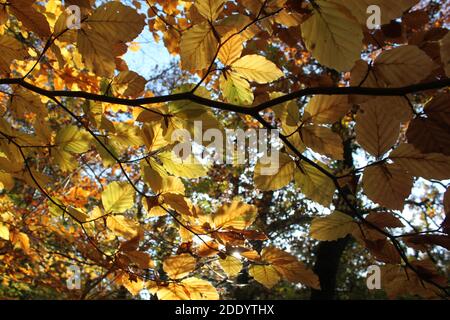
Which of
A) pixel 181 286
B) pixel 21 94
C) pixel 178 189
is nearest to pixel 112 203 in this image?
pixel 178 189

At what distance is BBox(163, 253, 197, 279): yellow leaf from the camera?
95cm

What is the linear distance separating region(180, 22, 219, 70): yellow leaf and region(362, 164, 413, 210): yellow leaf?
1.33 ft

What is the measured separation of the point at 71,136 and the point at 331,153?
0.75 metres

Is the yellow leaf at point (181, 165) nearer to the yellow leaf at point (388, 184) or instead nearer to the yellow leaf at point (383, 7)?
the yellow leaf at point (388, 184)

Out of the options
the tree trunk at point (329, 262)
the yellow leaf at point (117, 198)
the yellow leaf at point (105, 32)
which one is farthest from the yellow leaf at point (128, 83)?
the tree trunk at point (329, 262)

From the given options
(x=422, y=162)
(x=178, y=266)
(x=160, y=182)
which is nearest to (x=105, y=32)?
(x=160, y=182)

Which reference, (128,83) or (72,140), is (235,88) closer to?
(128,83)

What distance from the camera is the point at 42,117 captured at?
1.05 m

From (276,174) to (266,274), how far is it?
0.95 ft

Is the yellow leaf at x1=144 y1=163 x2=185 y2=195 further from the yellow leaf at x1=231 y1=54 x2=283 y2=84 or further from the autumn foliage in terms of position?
the yellow leaf at x1=231 y1=54 x2=283 y2=84

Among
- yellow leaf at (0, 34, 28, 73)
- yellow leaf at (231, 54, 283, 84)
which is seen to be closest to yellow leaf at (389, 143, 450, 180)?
yellow leaf at (231, 54, 283, 84)

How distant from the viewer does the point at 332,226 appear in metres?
0.80

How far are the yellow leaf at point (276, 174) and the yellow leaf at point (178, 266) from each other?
12.7 inches
